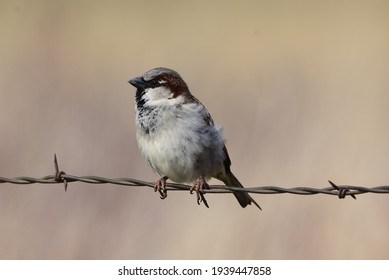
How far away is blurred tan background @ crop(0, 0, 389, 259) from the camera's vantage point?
6.91 metres

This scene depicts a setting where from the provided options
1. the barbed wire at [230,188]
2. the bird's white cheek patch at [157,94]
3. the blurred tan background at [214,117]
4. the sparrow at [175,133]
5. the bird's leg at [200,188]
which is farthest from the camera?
the blurred tan background at [214,117]

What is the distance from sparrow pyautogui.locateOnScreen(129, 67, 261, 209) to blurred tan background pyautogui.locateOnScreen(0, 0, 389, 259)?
1294 millimetres

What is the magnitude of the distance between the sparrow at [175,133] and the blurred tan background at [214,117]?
1.29m

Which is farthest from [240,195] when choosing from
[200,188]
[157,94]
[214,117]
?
[214,117]

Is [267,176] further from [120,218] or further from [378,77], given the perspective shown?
[378,77]

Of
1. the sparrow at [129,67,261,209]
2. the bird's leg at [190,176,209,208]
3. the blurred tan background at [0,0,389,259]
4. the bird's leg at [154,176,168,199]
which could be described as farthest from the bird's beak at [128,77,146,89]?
the blurred tan background at [0,0,389,259]

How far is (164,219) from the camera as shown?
23.4 feet

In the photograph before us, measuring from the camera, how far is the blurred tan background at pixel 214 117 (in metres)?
6.91

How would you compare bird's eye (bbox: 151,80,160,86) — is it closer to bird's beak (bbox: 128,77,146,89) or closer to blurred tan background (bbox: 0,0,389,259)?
bird's beak (bbox: 128,77,146,89)

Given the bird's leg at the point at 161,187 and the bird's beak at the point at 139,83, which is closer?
the bird's leg at the point at 161,187

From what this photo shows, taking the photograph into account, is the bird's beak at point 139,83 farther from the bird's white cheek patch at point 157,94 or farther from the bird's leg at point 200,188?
the bird's leg at point 200,188

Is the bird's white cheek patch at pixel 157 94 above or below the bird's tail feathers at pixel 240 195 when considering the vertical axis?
above

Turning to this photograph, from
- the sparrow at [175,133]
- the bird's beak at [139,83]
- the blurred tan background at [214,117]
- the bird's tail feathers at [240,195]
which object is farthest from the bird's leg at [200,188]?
the blurred tan background at [214,117]

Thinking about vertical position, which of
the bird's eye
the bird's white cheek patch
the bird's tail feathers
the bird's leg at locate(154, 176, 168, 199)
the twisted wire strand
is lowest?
the bird's tail feathers
